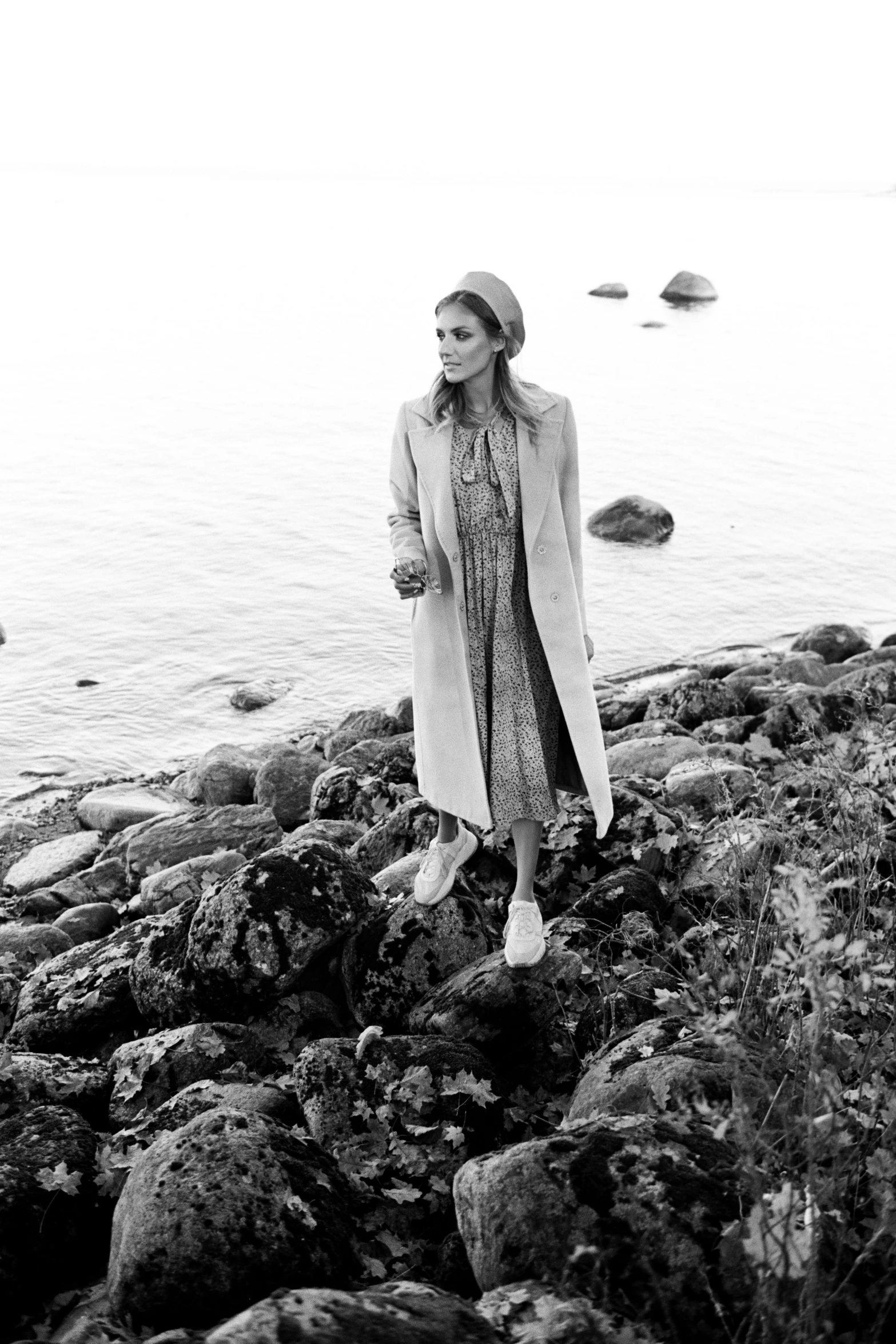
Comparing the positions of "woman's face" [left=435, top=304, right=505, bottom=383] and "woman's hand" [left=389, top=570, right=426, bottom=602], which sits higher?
"woman's face" [left=435, top=304, right=505, bottom=383]

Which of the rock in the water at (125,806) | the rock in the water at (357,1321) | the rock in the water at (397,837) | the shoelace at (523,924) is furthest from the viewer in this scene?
the rock in the water at (125,806)

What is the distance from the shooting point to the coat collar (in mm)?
4512

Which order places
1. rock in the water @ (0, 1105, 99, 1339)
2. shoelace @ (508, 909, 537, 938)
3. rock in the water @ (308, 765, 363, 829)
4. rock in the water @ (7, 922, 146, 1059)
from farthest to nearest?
rock in the water @ (308, 765, 363, 829), rock in the water @ (7, 922, 146, 1059), shoelace @ (508, 909, 537, 938), rock in the water @ (0, 1105, 99, 1339)

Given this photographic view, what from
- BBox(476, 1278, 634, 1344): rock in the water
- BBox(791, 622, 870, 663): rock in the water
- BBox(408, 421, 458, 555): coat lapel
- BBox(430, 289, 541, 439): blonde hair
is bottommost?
BBox(476, 1278, 634, 1344): rock in the water

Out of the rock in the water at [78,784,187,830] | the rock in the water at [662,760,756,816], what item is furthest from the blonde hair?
the rock in the water at [78,784,187,830]

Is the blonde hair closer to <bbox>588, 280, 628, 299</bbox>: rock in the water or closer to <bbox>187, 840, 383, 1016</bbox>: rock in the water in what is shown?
<bbox>187, 840, 383, 1016</bbox>: rock in the water

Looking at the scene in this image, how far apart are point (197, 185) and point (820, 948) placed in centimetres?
14335

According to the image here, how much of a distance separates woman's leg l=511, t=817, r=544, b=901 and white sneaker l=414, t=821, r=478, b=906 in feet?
1.00

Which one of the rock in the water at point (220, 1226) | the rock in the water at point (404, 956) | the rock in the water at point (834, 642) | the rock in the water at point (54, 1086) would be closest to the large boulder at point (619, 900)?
the rock in the water at point (404, 956)

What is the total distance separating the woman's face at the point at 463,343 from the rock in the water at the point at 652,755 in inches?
150

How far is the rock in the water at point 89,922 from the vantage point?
7.01 metres

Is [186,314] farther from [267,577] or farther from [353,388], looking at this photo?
[267,577]

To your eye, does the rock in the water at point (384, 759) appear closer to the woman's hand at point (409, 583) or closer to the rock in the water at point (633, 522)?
the woman's hand at point (409, 583)

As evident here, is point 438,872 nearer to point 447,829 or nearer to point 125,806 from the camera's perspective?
point 447,829
